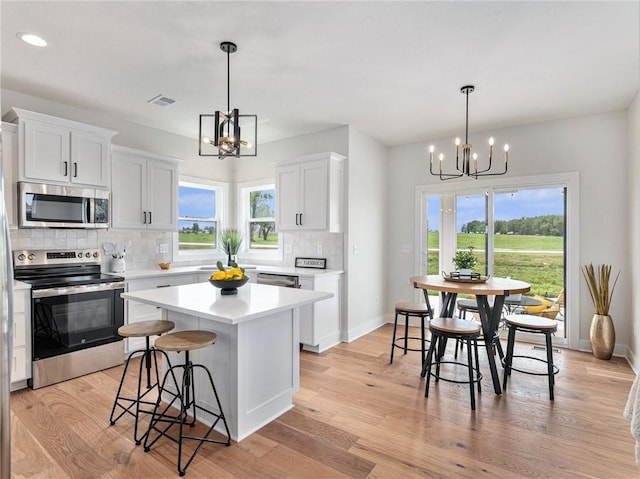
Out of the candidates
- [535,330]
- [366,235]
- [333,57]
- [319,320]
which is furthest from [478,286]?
[333,57]

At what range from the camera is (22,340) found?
294 centimetres

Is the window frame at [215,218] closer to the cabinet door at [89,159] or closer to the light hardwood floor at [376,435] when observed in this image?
the cabinet door at [89,159]

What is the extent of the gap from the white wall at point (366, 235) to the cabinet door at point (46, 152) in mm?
3047

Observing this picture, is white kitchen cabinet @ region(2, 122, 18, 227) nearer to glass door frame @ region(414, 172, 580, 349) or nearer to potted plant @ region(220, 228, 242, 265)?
potted plant @ region(220, 228, 242, 265)

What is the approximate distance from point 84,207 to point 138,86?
4.39ft

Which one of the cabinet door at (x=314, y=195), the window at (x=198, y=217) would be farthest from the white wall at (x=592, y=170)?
the window at (x=198, y=217)

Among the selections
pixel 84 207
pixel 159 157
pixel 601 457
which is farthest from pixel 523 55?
pixel 84 207

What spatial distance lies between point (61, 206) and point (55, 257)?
0.54 metres

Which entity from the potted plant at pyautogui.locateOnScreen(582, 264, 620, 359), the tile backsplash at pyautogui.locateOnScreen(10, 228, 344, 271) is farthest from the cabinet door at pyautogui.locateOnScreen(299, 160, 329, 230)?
the potted plant at pyautogui.locateOnScreen(582, 264, 620, 359)

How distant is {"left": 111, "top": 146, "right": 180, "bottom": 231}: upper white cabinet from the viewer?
3924 mm

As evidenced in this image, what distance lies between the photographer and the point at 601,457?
6.89ft

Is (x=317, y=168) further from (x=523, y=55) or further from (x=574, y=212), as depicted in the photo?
(x=574, y=212)

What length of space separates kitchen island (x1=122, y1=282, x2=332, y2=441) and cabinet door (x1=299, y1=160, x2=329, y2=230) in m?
1.66

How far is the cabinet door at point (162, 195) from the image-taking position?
4.23 m
